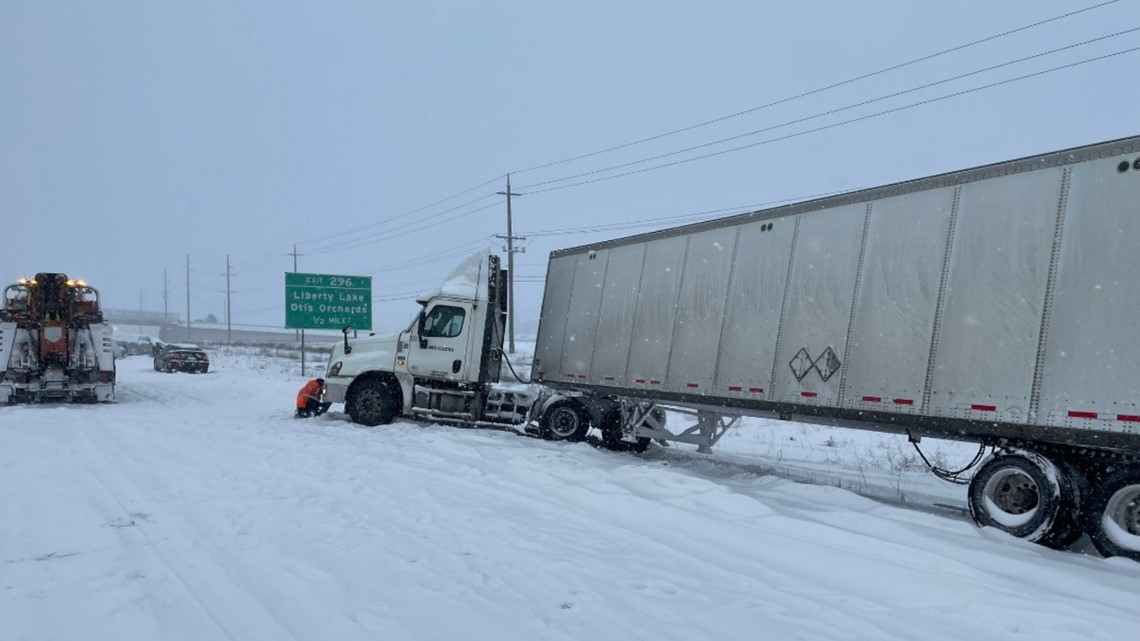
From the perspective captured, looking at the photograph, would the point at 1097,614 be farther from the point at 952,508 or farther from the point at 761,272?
the point at 761,272

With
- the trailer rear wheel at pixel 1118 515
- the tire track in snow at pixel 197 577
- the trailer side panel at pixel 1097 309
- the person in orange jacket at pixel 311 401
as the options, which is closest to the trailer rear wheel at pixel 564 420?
the person in orange jacket at pixel 311 401

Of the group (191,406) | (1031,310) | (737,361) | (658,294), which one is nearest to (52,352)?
(191,406)

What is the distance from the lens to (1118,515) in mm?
6523

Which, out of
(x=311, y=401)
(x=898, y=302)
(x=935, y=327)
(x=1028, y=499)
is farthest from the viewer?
(x=311, y=401)

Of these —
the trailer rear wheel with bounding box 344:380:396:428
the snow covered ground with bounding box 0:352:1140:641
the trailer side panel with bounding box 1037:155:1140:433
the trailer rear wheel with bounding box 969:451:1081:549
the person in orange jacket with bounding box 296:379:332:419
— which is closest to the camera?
the snow covered ground with bounding box 0:352:1140:641

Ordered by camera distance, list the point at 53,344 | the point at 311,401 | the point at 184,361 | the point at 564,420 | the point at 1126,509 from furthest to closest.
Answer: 1. the point at 184,361
2. the point at 53,344
3. the point at 311,401
4. the point at 564,420
5. the point at 1126,509

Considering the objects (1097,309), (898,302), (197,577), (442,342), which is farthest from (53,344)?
(1097,309)

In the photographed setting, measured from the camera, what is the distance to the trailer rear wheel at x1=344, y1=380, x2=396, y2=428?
14.9 m

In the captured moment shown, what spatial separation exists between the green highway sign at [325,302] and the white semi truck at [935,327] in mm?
13652

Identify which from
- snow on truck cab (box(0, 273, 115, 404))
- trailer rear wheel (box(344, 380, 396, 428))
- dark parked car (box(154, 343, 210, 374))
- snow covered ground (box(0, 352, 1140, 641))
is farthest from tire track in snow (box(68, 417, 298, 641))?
dark parked car (box(154, 343, 210, 374))

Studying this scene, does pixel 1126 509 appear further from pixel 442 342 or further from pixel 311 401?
pixel 311 401

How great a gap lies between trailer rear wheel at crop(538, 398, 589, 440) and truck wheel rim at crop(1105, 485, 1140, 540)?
8622mm

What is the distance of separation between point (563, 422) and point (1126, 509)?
29.6ft

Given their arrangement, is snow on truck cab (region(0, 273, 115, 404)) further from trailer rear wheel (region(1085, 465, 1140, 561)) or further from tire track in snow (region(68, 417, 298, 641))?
trailer rear wheel (region(1085, 465, 1140, 561))
